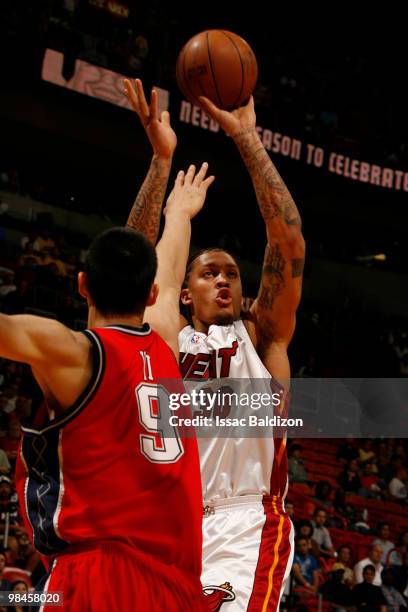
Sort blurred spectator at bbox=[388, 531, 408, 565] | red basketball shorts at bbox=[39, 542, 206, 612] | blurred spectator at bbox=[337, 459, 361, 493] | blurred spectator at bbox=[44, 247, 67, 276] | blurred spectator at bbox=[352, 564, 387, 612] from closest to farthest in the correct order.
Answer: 1. red basketball shorts at bbox=[39, 542, 206, 612]
2. blurred spectator at bbox=[352, 564, 387, 612]
3. blurred spectator at bbox=[388, 531, 408, 565]
4. blurred spectator at bbox=[337, 459, 361, 493]
5. blurred spectator at bbox=[44, 247, 67, 276]

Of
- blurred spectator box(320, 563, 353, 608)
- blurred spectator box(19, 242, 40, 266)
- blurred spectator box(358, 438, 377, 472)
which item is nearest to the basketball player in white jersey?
blurred spectator box(320, 563, 353, 608)

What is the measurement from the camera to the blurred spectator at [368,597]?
8297mm

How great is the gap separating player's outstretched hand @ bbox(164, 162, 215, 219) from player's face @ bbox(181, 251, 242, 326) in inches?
18.3

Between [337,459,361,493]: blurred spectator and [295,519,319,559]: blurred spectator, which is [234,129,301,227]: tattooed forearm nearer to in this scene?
[295,519,319,559]: blurred spectator

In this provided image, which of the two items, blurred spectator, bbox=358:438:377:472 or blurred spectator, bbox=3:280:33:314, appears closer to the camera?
blurred spectator, bbox=3:280:33:314

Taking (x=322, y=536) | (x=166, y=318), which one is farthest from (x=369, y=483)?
(x=166, y=318)

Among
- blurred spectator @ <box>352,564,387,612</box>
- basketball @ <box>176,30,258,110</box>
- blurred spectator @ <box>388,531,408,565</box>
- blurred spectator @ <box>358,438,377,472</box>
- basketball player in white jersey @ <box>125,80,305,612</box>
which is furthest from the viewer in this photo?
blurred spectator @ <box>358,438,377,472</box>

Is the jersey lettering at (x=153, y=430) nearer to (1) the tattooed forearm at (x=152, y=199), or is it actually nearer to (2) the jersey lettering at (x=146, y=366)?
(2) the jersey lettering at (x=146, y=366)

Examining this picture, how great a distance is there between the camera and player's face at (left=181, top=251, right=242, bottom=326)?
12.1 feet

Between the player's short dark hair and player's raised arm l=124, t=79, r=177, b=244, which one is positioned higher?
player's raised arm l=124, t=79, r=177, b=244

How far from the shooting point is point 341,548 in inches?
365

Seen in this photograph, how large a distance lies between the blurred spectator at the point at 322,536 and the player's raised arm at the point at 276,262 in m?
6.14

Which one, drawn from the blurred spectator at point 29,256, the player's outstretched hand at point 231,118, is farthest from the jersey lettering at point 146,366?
the blurred spectator at point 29,256

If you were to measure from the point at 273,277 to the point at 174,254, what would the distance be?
809 mm
